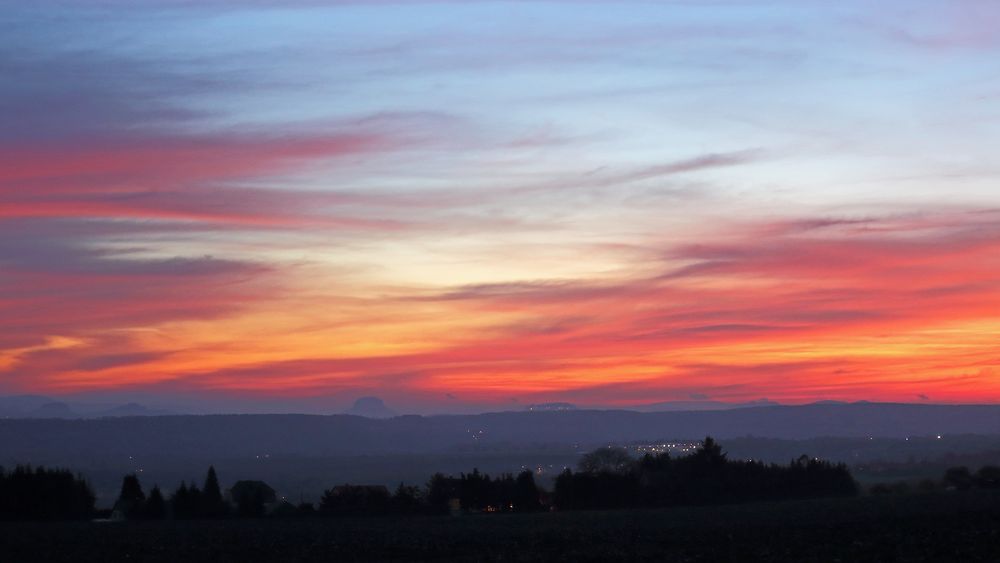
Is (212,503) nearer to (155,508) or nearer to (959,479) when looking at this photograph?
(155,508)

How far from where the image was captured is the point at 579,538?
63.1 metres

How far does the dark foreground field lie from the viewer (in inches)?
1972

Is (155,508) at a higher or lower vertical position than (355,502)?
higher

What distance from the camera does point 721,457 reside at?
121m

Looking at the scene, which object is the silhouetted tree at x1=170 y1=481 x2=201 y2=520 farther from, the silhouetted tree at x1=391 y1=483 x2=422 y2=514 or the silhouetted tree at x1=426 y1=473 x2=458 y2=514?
the silhouetted tree at x1=426 y1=473 x2=458 y2=514

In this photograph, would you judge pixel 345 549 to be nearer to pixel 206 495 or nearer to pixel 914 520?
pixel 914 520

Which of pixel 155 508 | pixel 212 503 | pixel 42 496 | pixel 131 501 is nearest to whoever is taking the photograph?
pixel 155 508

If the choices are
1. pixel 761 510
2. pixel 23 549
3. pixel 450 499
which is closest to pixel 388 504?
pixel 450 499

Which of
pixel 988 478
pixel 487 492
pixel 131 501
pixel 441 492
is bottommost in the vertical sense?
pixel 988 478

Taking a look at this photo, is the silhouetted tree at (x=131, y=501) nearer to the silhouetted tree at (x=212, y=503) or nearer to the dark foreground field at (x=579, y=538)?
the silhouetted tree at (x=212, y=503)

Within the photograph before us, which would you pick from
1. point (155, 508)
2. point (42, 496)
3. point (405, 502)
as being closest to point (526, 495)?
point (405, 502)

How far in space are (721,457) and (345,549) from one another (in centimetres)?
6637

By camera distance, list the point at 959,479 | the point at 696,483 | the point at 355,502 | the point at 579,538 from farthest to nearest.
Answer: the point at 959,479 < the point at 696,483 < the point at 355,502 < the point at 579,538

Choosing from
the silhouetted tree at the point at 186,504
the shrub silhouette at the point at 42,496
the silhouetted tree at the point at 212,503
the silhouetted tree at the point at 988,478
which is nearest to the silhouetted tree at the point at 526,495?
the silhouetted tree at the point at 212,503
